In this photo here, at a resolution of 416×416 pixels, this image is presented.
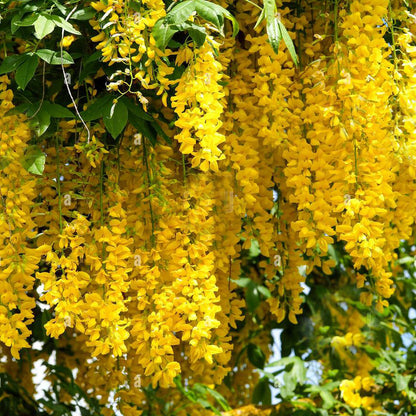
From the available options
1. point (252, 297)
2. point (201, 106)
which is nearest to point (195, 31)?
point (201, 106)

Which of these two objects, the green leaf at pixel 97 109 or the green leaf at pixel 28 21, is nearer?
the green leaf at pixel 28 21

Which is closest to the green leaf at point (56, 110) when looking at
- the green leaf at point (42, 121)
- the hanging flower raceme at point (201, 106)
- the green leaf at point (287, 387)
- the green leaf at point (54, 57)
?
the green leaf at point (42, 121)

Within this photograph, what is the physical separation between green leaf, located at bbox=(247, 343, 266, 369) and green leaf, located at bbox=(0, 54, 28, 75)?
4.89 ft

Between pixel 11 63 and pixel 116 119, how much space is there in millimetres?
264

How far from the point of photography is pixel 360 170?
1920mm

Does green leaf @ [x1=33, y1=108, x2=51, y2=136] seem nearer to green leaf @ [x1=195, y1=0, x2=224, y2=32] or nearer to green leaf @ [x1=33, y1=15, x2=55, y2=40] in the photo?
green leaf @ [x1=33, y1=15, x2=55, y2=40]

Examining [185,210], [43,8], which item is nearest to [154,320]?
[185,210]

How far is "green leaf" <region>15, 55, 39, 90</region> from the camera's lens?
1764mm

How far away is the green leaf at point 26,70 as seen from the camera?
1.76m

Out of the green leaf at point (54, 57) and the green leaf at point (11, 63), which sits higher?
the green leaf at point (54, 57)

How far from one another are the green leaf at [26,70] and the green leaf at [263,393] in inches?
57.6

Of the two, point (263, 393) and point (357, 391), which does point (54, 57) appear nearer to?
point (263, 393)

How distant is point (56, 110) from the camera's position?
1.86 m

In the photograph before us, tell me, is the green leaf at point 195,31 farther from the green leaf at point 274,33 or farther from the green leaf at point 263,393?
the green leaf at point 263,393
